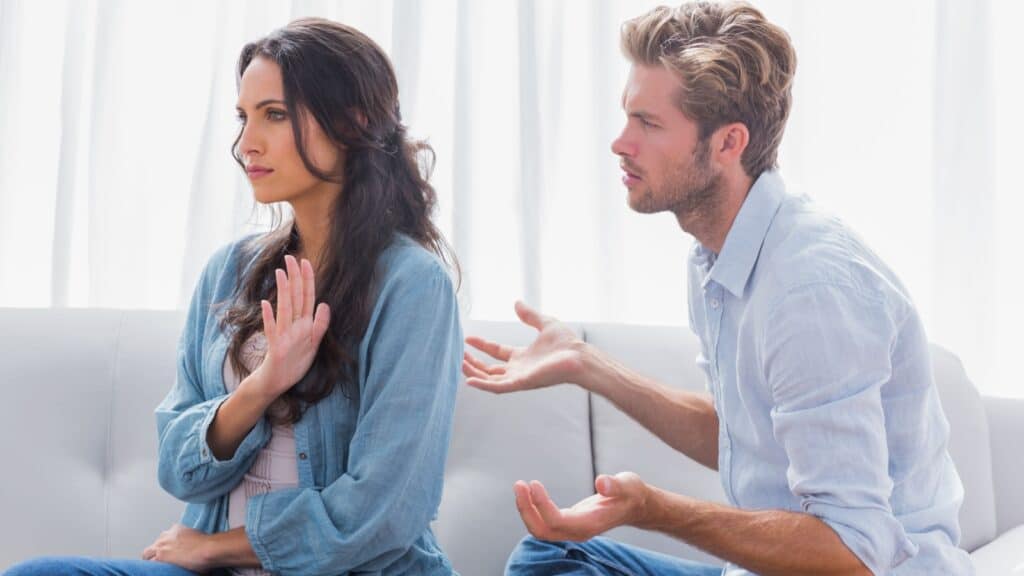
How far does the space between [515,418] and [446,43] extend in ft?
2.81

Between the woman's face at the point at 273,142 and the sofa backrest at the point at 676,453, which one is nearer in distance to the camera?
the woman's face at the point at 273,142

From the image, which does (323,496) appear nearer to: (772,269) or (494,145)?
(772,269)

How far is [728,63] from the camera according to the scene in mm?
1460

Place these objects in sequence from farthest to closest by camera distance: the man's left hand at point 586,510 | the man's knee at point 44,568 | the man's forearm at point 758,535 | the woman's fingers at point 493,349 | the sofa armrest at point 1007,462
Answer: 1. the sofa armrest at point 1007,462
2. the woman's fingers at point 493,349
3. the man's knee at point 44,568
4. the man's forearm at point 758,535
5. the man's left hand at point 586,510

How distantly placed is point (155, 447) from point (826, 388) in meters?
1.18

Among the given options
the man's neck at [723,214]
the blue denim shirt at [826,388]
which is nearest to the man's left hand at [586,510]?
the blue denim shirt at [826,388]

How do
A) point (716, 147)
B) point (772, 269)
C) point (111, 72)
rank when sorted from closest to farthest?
point (772, 269) < point (716, 147) < point (111, 72)

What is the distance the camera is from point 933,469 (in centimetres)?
143

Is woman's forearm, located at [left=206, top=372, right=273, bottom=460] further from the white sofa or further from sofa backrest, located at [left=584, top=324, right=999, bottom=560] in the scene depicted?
sofa backrest, located at [left=584, top=324, right=999, bottom=560]

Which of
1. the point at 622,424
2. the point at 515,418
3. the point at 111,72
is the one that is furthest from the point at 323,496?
the point at 111,72

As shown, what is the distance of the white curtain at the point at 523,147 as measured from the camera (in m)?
2.33

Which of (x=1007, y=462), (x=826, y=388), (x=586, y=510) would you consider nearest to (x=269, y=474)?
(x=586, y=510)

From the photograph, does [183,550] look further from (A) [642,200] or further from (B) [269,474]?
(A) [642,200]

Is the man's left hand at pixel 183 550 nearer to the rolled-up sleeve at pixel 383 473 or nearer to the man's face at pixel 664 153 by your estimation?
the rolled-up sleeve at pixel 383 473
